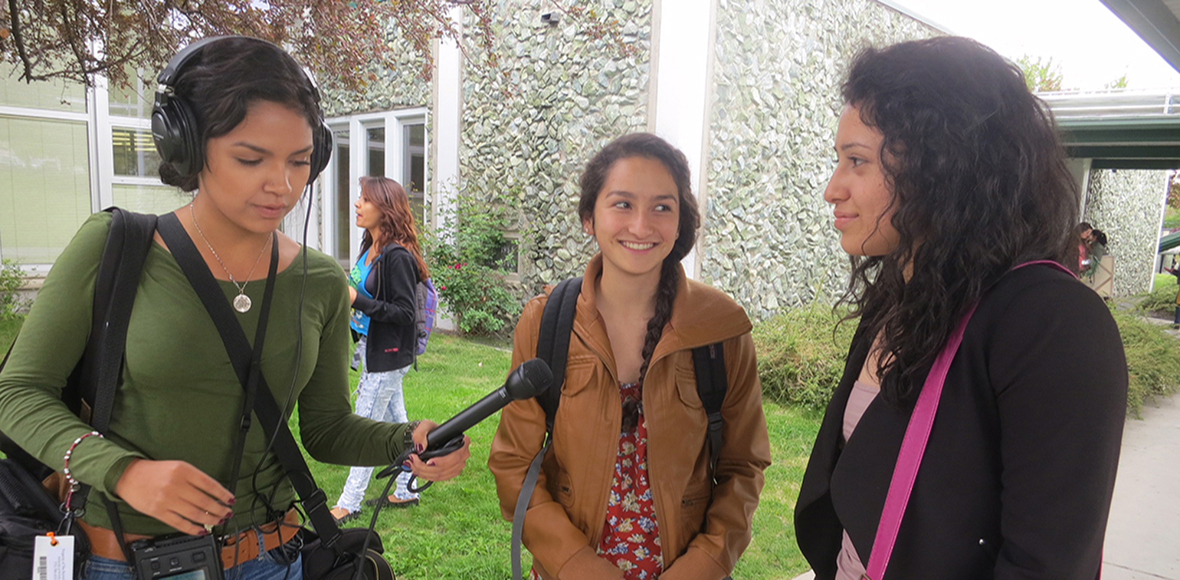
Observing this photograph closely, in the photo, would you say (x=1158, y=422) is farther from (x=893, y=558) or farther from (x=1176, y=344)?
(x=893, y=558)

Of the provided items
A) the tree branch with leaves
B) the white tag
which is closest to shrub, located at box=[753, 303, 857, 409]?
the tree branch with leaves

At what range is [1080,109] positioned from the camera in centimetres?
1041

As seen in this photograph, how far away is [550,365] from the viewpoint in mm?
1836

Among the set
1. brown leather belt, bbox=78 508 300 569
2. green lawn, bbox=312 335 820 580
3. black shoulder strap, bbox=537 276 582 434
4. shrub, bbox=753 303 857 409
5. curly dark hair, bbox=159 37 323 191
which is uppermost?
curly dark hair, bbox=159 37 323 191

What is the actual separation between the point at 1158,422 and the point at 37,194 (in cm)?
1347

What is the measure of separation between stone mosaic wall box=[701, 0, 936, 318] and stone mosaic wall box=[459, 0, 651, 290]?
111 cm

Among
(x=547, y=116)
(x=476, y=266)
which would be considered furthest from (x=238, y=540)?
(x=476, y=266)

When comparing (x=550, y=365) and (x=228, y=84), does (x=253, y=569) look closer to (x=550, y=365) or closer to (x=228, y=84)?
(x=550, y=365)

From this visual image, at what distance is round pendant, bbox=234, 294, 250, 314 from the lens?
1.41 m

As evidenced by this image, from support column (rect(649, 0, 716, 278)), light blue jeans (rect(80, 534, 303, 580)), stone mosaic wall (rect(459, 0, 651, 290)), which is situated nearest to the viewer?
light blue jeans (rect(80, 534, 303, 580))

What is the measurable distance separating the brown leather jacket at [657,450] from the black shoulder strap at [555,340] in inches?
0.8

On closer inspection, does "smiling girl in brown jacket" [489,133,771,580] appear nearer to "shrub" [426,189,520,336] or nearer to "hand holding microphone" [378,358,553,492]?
"hand holding microphone" [378,358,553,492]

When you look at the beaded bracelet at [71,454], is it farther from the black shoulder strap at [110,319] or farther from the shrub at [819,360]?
the shrub at [819,360]

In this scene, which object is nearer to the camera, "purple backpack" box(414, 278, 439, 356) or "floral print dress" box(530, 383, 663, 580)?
"floral print dress" box(530, 383, 663, 580)
